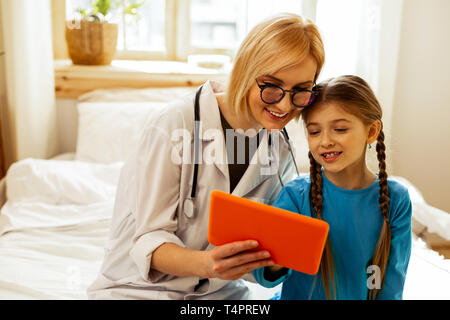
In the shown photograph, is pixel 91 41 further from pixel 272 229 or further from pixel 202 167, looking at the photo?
pixel 272 229

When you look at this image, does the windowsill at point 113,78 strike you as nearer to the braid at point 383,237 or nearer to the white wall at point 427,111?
the white wall at point 427,111

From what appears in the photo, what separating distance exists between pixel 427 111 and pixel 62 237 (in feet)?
3.41

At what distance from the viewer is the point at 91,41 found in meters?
2.10

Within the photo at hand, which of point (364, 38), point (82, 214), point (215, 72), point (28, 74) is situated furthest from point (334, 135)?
point (28, 74)

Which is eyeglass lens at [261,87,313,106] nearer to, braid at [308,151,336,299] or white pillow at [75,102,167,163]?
braid at [308,151,336,299]

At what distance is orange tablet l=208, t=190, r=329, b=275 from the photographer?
2.03 ft

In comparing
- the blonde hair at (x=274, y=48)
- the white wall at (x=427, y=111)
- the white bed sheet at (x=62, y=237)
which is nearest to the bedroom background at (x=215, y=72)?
the white wall at (x=427, y=111)

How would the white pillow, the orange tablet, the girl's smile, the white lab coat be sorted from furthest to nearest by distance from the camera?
the white pillow, the white lab coat, the girl's smile, the orange tablet

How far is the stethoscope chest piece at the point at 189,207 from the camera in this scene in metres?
0.87

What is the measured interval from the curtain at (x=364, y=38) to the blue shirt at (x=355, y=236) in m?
0.30

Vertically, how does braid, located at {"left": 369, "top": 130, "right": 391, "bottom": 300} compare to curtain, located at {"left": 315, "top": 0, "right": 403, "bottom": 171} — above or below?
below

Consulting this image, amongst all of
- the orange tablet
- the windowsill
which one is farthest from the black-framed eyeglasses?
the windowsill

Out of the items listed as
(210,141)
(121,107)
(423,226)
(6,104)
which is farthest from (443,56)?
(6,104)

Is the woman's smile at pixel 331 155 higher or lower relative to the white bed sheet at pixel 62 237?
higher
